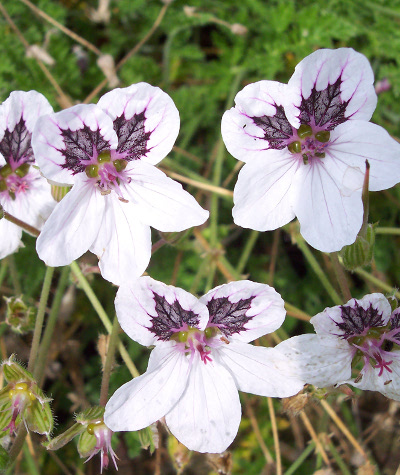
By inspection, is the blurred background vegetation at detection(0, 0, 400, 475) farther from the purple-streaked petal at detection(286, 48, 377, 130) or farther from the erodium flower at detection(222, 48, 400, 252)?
the purple-streaked petal at detection(286, 48, 377, 130)

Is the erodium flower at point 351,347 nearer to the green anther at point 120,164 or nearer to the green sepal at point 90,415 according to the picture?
the green sepal at point 90,415

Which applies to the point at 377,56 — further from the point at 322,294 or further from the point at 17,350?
the point at 17,350

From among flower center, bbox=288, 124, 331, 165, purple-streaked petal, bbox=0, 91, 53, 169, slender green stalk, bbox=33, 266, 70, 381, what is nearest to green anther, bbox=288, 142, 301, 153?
flower center, bbox=288, 124, 331, 165

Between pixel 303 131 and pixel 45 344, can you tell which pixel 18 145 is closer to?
pixel 45 344

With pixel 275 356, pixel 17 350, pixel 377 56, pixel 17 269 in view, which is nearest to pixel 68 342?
pixel 17 350

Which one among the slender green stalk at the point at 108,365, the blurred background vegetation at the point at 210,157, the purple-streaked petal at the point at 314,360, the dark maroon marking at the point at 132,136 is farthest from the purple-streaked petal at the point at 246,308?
the blurred background vegetation at the point at 210,157

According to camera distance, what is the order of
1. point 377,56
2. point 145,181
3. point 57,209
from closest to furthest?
1. point 57,209
2. point 145,181
3. point 377,56

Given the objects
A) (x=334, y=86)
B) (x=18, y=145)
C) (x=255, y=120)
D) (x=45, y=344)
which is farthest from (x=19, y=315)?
(x=334, y=86)
